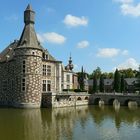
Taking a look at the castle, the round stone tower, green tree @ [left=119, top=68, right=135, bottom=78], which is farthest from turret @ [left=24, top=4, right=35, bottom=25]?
green tree @ [left=119, top=68, right=135, bottom=78]

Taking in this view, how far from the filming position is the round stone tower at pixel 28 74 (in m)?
49.0

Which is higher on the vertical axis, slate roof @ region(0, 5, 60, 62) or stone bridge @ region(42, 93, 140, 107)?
slate roof @ region(0, 5, 60, 62)

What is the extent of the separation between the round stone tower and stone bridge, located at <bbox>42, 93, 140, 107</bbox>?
1.91 meters

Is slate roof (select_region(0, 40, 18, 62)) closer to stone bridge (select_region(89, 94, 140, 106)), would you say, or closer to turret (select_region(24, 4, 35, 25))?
turret (select_region(24, 4, 35, 25))

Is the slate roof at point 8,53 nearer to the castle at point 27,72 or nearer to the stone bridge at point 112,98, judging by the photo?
the castle at point 27,72

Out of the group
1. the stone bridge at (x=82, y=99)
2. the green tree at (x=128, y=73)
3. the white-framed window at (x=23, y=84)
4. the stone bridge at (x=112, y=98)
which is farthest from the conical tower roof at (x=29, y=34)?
the green tree at (x=128, y=73)

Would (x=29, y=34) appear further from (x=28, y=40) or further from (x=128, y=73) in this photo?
(x=128, y=73)

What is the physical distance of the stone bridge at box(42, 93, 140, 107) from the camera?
51259 mm

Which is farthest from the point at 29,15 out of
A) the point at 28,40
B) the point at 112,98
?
the point at 112,98

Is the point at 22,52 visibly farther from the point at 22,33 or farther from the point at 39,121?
the point at 39,121

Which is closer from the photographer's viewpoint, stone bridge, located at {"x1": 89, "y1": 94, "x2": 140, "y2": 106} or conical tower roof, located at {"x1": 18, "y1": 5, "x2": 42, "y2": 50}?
conical tower roof, located at {"x1": 18, "y1": 5, "x2": 42, "y2": 50}

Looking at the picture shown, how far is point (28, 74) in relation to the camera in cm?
4950

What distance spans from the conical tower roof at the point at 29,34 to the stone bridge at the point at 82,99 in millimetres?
9058

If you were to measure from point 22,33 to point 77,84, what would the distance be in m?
37.0
